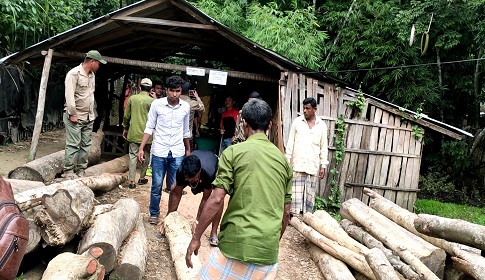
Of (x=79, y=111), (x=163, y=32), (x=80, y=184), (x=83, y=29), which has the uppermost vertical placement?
(x=163, y=32)

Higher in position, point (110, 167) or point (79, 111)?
point (79, 111)

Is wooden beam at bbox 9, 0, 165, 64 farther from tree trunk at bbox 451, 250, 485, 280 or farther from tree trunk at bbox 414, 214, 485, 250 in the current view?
tree trunk at bbox 451, 250, 485, 280

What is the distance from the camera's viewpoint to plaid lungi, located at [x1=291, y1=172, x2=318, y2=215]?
23.0ft

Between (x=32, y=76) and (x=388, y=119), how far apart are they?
33.2 ft

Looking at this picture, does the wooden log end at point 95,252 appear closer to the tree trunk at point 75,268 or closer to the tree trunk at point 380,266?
the tree trunk at point 75,268

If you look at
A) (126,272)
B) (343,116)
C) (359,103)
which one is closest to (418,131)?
(359,103)

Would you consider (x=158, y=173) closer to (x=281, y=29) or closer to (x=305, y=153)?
(x=305, y=153)

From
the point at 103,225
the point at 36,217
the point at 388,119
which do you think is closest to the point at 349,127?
the point at 388,119

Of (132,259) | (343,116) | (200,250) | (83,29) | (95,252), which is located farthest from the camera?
(343,116)

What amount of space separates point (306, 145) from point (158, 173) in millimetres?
2300

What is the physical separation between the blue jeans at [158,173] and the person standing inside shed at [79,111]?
5.39 feet

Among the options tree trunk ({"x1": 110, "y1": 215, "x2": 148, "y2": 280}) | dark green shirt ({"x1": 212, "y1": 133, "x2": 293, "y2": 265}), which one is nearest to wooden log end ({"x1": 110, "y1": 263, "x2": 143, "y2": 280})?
tree trunk ({"x1": 110, "y1": 215, "x2": 148, "y2": 280})

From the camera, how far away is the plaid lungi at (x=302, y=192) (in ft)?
23.0

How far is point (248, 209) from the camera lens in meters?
2.97
